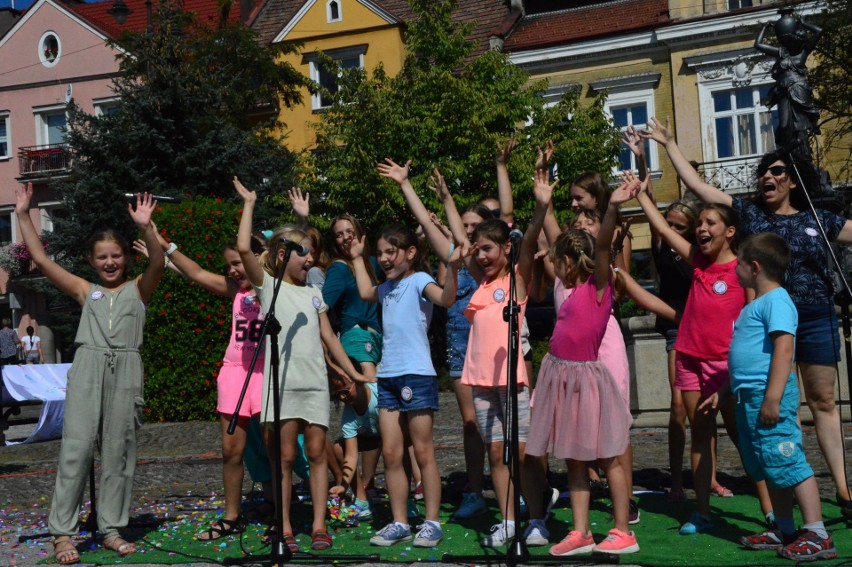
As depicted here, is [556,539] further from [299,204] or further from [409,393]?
[299,204]

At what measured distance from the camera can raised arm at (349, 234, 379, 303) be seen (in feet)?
22.9

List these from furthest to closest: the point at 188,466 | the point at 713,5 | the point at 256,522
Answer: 1. the point at 713,5
2. the point at 188,466
3. the point at 256,522

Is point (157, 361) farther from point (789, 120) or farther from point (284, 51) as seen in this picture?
point (284, 51)

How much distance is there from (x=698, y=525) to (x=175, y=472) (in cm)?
618

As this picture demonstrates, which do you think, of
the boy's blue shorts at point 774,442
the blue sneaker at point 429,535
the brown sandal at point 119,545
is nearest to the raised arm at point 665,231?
the boy's blue shorts at point 774,442

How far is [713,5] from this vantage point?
30344 mm

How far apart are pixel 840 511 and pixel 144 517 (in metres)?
4.58

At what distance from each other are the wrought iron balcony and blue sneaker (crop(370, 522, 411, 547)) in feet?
83.4

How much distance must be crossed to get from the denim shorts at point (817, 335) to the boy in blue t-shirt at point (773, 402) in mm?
658

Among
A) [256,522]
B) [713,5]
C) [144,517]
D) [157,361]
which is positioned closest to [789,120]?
[256,522]

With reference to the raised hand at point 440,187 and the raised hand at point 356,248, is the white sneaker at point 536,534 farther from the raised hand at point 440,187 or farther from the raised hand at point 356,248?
the raised hand at point 356,248

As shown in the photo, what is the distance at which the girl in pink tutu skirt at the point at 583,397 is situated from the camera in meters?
5.76

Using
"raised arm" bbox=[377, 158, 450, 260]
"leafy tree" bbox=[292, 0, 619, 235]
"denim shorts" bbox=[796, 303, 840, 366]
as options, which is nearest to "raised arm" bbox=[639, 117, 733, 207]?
"denim shorts" bbox=[796, 303, 840, 366]

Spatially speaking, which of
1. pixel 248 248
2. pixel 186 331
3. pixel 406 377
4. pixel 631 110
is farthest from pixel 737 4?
pixel 248 248
